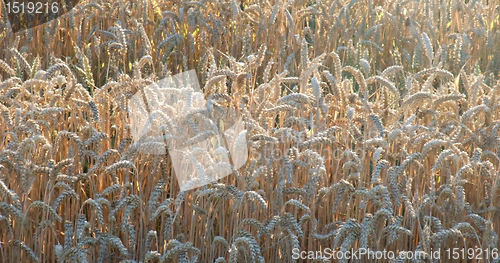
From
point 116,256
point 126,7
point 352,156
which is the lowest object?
point 116,256

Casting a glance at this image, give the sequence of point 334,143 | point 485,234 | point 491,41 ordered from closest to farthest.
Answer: point 485,234
point 334,143
point 491,41

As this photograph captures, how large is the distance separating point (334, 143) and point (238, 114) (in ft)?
1.09

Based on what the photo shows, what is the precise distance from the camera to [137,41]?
2922mm

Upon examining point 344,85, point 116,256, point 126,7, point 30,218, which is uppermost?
point 126,7

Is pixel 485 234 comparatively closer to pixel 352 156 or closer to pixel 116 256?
pixel 352 156

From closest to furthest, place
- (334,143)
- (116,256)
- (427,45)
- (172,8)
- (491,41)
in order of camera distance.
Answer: (116,256), (334,143), (427,45), (491,41), (172,8)

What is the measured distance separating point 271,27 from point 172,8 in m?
0.64

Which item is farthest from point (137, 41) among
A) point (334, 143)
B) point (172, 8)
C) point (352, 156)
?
point (352, 156)

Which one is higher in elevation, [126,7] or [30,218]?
[126,7]

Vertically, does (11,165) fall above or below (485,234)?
above

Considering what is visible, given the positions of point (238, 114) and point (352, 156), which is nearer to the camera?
point (352, 156)

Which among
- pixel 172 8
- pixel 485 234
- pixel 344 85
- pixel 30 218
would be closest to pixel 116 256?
pixel 30 218

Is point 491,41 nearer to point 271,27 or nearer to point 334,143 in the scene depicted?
point 271,27

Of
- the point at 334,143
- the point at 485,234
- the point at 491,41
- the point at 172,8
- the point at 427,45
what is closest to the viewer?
the point at 485,234
